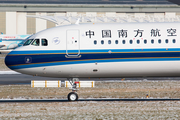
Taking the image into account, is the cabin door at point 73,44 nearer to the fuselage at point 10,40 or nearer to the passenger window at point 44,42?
the passenger window at point 44,42

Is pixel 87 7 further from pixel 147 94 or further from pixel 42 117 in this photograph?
pixel 42 117

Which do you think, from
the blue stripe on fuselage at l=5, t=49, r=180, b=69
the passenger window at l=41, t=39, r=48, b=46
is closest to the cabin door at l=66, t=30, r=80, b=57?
the blue stripe on fuselage at l=5, t=49, r=180, b=69

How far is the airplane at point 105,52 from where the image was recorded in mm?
21453

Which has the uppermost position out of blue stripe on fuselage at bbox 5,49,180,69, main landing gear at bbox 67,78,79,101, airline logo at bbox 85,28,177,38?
airline logo at bbox 85,28,177,38

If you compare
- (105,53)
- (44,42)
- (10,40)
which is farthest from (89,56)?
(10,40)

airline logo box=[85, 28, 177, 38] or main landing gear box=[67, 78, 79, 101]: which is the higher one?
airline logo box=[85, 28, 177, 38]

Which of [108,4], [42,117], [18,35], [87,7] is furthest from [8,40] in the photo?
[42,117]

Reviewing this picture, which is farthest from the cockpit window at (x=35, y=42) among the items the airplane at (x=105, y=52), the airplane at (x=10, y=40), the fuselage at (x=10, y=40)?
the airplane at (x=10, y=40)

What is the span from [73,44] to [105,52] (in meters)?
2.19

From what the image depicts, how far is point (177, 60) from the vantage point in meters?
21.5

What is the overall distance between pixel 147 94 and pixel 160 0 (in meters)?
90.4

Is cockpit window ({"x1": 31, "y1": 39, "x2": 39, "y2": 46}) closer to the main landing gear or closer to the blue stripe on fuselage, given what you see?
the blue stripe on fuselage

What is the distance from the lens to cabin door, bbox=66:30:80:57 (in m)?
21.6

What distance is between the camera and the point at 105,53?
843 inches
